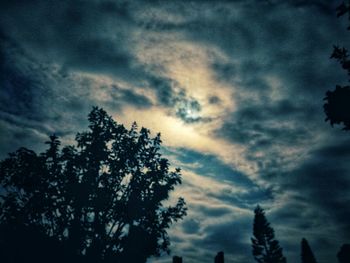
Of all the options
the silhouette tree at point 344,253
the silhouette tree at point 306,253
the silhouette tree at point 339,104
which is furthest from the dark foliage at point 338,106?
the silhouette tree at point 306,253

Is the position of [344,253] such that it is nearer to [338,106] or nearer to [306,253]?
[338,106]

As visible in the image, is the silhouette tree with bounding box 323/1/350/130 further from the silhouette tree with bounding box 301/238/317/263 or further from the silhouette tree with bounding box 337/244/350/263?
the silhouette tree with bounding box 301/238/317/263

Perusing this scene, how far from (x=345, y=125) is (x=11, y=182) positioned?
2202 cm

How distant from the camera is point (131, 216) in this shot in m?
20.5

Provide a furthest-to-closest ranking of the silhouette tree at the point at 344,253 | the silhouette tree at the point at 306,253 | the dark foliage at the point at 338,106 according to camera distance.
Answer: the silhouette tree at the point at 306,253 → the silhouette tree at the point at 344,253 → the dark foliage at the point at 338,106

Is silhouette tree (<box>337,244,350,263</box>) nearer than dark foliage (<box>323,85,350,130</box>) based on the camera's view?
No

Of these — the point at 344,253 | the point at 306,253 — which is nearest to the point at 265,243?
the point at 306,253

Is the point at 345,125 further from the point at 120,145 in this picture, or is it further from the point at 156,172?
the point at 120,145

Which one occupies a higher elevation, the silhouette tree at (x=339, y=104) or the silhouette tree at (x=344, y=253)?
the silhouette tree at (x=339, y=104)

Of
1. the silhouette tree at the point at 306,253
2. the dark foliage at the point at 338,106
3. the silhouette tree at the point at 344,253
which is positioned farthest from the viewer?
the silhouette tree at the point at 306,253

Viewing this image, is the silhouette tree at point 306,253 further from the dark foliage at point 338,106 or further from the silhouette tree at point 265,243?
the dark foliage at point 338,106

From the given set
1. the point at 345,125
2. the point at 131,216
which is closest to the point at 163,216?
the point at 131,216

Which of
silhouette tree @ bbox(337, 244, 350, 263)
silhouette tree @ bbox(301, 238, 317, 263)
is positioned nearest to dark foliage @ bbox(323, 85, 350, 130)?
silhouette tree @ bbox(337, 244, 350, 263)

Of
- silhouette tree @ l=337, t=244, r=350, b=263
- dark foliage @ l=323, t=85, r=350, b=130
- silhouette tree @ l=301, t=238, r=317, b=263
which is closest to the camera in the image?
dark foliage @ l=323, t=85, r=350, b=130
